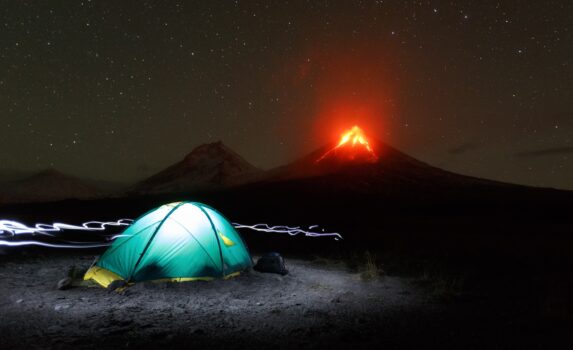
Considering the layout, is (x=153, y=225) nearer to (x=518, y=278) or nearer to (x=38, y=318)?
(x=38, y=318)

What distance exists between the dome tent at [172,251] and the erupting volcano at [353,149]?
10601cm

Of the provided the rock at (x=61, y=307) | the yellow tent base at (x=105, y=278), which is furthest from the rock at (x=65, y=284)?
the rock at (x=61, y=307)

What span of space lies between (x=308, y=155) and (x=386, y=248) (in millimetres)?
139750

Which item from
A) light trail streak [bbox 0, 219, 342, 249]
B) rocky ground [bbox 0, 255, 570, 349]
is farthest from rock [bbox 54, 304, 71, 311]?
light trail streak [bbox 0, 219, 342, 249]

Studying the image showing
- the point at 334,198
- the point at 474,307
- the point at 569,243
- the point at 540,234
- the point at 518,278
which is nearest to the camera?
the point at 474,307

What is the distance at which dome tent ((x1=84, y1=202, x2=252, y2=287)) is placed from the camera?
32.3 ft

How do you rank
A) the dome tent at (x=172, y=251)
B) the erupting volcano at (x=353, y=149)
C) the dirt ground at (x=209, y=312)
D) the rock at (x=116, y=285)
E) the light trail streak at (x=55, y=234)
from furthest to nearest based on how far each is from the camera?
the erupting volcano at (x=353, y=149) < the dome tent at (x=172, y=251) < the rock at (x=116, y=285) < the light trail streak at (x=55, y=234) < the dirt ground at (x=209, y=312)

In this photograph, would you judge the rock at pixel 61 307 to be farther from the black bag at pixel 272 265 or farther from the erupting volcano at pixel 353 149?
the erupting volcano at pixel 353 149

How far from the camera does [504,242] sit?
21.8m

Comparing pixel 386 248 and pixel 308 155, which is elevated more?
pixel 308 155

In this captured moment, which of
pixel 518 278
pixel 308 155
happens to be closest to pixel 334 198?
pixel 518 278

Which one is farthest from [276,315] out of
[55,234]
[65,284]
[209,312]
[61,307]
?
[55,234]

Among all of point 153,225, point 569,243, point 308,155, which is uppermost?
point 308,155

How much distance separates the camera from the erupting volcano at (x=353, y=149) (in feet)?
396
